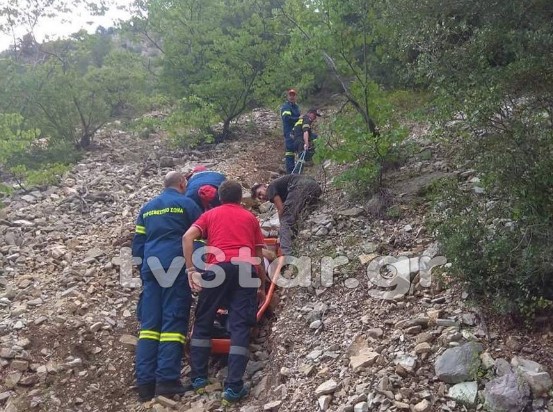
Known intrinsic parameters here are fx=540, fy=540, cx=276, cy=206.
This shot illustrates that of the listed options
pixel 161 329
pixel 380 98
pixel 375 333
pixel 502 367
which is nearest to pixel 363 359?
pixel 375 333

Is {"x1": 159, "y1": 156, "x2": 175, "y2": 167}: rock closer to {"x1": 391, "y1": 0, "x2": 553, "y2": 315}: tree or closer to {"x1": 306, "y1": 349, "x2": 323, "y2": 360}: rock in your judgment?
{"x1": 391, "y1": 0, "x2": 553, "y2": 315}: tree

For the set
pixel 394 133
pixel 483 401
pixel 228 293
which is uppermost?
pixel 394 133

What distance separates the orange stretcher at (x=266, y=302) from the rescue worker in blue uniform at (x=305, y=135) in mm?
3100

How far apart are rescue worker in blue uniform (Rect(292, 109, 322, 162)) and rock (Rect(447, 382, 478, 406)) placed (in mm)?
6023

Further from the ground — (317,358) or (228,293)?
(228,293)

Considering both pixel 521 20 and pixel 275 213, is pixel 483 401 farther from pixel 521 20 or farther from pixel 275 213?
pixel 275 213

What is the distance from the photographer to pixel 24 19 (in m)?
15.5

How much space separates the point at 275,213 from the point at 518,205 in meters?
3.98

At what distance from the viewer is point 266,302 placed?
5.07 m

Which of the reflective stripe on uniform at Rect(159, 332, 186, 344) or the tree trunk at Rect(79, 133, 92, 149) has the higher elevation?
the tree trunk at Rect(79, 133, 92, 149)

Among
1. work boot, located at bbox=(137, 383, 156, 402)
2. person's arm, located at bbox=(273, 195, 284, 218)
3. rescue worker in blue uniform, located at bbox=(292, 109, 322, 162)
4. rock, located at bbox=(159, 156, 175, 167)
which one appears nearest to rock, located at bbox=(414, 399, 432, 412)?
work boot, located at bbox=(137, 383, 156, 402)

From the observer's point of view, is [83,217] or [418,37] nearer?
[418,37]

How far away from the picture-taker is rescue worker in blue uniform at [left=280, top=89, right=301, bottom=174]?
9.56 m

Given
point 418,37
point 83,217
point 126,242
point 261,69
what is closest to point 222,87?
point 261,69
